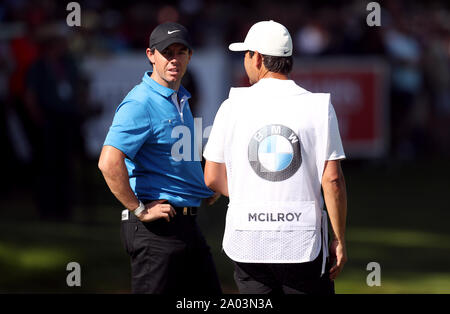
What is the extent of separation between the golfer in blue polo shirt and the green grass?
4.07ft

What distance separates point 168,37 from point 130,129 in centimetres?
57

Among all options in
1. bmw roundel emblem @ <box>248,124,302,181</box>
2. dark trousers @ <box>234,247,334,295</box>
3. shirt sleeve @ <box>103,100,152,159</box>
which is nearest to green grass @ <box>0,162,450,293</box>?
shirt sleeve @ <box>103,100,152,159</box>

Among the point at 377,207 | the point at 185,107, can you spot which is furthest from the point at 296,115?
the point at 377,207

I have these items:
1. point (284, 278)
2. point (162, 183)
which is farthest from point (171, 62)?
point (284, 278)

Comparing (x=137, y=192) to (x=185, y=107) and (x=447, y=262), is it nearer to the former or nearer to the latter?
(x=185, y=107)

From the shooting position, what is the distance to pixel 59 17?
14266mm

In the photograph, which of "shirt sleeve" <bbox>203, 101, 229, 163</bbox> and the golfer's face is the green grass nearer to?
the golfer's face

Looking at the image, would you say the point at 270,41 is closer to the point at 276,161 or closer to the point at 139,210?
the point at 276,161

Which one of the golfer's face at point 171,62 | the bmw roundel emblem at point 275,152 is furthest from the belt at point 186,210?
the bmw roundel emblem at point 275,152

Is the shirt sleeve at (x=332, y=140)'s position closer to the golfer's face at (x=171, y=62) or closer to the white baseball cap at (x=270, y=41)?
the white baseball cap at (x=270, y=41)

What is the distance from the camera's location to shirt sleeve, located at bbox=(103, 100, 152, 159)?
17.1 ft

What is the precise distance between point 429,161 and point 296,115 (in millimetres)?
14978

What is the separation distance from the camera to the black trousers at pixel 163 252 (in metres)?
5.40

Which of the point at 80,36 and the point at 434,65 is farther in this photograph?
the point at 434,65
